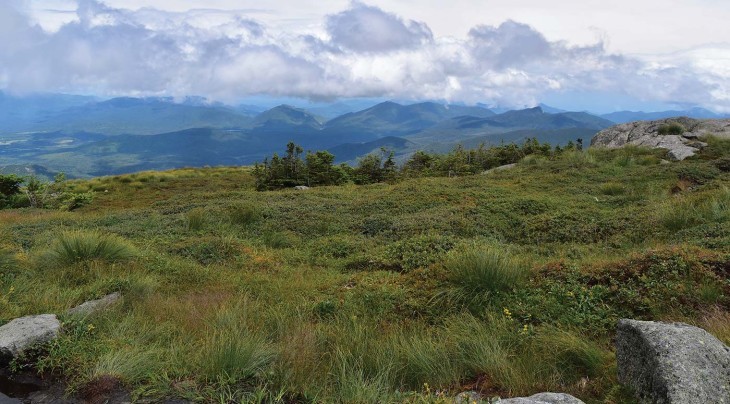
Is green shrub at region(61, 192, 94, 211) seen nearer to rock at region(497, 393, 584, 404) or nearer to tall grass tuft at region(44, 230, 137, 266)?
tall grass tuft at region(44, 230, 137, 266)

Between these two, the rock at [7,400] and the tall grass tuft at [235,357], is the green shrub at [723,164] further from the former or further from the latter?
the rock at [7,400]

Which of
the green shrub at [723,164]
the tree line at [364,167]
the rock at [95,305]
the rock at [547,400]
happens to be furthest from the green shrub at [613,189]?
the rock at [95,305]

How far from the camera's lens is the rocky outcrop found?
27.9m

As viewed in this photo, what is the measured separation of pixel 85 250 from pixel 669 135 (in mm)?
36979

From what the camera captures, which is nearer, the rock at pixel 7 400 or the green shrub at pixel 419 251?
the rock at pixel 7 400

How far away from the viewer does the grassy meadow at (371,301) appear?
14.3ft

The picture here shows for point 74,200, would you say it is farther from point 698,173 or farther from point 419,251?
point 698,173

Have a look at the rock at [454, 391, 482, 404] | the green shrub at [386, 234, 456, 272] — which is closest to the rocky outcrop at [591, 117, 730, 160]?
the green shrub at [386, 234, 456, 272]

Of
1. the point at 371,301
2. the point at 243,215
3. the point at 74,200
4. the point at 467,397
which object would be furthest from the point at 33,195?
the point at 467,397

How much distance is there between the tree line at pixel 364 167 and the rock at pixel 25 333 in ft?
104

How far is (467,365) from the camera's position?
186 inches

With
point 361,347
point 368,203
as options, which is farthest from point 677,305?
point 368,203

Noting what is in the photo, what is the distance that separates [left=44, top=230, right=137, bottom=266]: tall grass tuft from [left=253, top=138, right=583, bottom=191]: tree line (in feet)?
92.2

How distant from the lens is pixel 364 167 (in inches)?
1743
